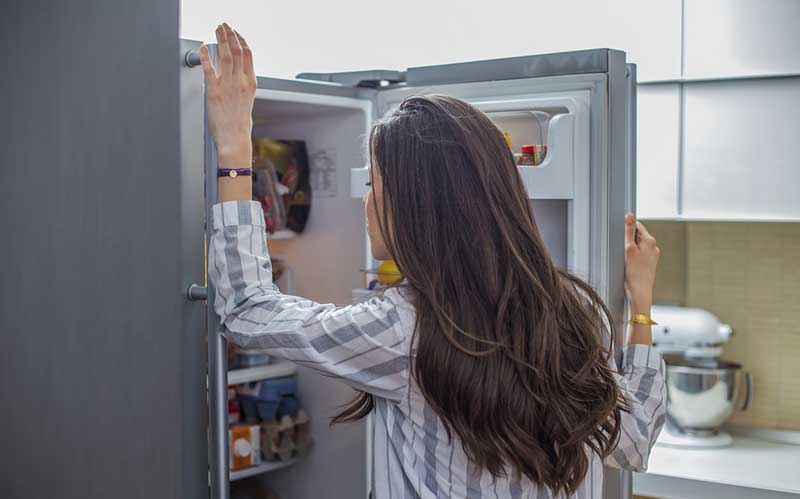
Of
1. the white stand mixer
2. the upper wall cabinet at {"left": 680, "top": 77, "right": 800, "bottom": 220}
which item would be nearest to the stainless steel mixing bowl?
the white stand mixer

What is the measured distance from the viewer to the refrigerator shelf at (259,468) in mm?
1603

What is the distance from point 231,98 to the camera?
106 centimetres

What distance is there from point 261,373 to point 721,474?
100cm

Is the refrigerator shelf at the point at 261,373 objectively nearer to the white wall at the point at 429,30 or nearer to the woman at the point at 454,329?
the woman at the point at 454,329

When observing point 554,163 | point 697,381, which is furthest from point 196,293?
point 697,381

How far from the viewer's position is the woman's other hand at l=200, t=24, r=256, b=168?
3.43ft

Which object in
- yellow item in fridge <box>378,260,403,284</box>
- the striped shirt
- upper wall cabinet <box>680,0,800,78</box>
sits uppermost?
upper wall cabinet <box>680,0,800,78</box>

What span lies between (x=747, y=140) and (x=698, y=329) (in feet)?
1.54

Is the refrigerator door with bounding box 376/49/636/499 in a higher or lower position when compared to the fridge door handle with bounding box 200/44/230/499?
higher

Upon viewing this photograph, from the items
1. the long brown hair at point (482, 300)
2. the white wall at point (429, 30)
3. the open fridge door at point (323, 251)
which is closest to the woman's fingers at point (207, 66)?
the long brown hair at point (482, 300)

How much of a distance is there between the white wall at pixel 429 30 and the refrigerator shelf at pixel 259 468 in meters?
1.04

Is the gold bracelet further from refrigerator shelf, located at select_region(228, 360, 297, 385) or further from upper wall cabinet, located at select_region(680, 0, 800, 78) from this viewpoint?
upper wall cabinet, located at select_region(680, 0, 800, 78)

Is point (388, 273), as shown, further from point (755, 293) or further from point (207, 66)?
point (755, 293)

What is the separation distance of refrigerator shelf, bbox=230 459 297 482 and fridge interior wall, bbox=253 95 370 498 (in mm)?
62
